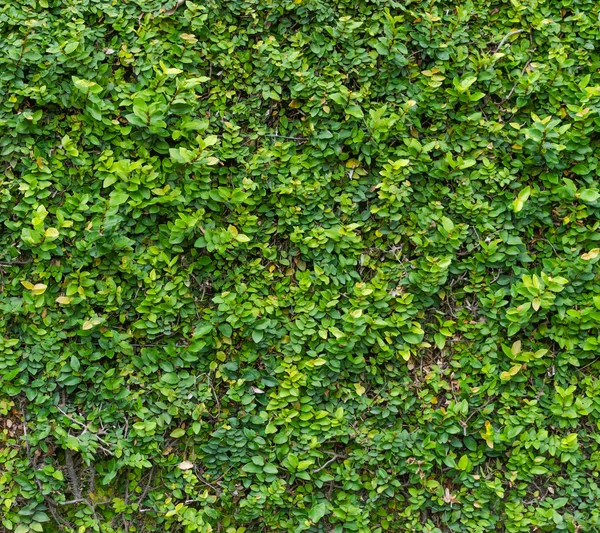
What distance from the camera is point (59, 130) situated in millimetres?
2789

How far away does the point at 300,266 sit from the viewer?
2.89 meters

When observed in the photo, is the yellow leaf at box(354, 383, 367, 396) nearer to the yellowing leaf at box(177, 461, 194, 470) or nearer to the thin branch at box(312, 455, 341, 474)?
the thin branch at box(312, 455, 341, 474)

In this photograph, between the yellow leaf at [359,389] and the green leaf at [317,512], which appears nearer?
the green leaf at [317,512]

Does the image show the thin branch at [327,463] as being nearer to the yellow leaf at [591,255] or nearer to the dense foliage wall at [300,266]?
the dense foliage wall at [300,266]

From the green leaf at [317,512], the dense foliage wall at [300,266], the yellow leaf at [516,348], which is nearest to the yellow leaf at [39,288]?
the dense foliage wall at [300,266]

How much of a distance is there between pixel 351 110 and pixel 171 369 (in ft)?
5.29

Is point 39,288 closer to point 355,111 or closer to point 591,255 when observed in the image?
point 355,111

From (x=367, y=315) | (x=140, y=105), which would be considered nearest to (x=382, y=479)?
(x=367, y=315)

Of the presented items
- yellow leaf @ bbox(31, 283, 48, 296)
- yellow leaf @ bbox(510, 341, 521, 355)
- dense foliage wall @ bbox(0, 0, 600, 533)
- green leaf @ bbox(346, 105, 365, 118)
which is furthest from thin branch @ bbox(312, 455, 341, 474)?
green leaf @ bbox(346, 105, 365, 118)

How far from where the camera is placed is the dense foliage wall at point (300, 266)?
2721 millimetres

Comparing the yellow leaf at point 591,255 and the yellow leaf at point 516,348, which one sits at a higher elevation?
the yellow leaf at point 591,255

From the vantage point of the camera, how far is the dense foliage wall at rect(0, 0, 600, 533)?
272 cm

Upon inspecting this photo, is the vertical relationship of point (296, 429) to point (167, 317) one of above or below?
below

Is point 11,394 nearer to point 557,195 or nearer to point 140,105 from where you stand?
point 140,105
